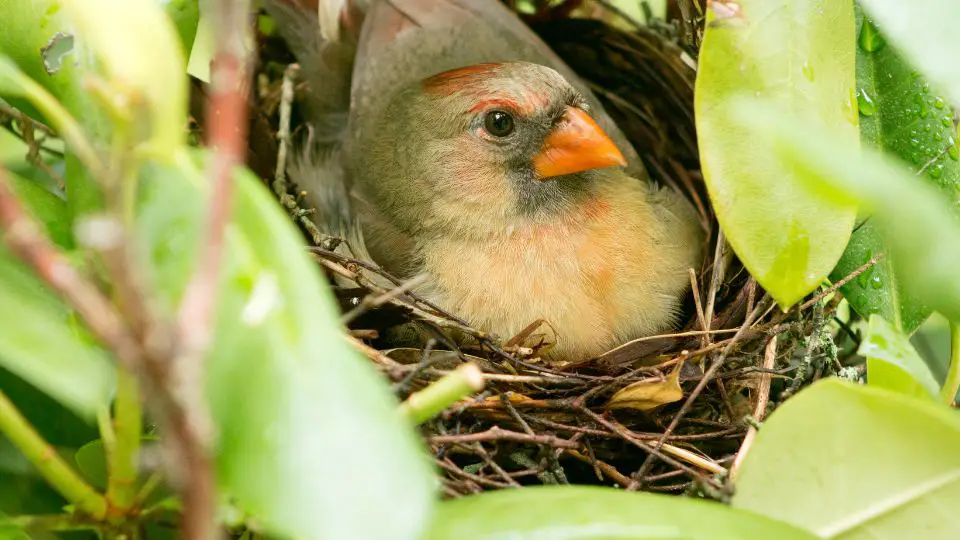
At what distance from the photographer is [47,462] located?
1.05m

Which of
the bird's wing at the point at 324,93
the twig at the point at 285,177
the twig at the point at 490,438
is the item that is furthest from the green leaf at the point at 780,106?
the bird's wing at the point at 324,93

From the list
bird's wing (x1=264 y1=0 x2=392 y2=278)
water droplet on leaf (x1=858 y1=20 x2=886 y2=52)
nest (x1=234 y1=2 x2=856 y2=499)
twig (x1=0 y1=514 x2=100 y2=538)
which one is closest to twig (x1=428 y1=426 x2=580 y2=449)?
nest (x1=234 y1=2 x2=856 y2=499)

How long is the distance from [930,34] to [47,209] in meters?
1.18

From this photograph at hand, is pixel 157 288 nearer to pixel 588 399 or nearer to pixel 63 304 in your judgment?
pixel 63 304

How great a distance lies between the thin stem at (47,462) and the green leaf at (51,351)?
0.06 metres

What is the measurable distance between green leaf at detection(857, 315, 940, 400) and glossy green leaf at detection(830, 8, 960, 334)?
1.63 feet

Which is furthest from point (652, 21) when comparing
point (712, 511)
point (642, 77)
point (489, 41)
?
point (712, 511)

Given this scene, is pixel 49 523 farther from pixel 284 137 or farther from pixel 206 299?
pixel 284 137

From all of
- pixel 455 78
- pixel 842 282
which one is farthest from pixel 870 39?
pixel 455 78

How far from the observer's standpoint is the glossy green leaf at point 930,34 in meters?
1.03

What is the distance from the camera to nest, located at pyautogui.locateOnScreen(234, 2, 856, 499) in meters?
1.74

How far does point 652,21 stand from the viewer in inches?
105

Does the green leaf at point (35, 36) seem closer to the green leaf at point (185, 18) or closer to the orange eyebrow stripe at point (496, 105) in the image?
the green leaf at point (185, 18)

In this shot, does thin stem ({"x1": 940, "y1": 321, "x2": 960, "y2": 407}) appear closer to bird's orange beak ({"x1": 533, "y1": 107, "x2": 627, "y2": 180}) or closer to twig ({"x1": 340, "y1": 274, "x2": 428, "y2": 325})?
twig ({"x1": 340, "y1": 274, "x2": 428, "y2": 325})
